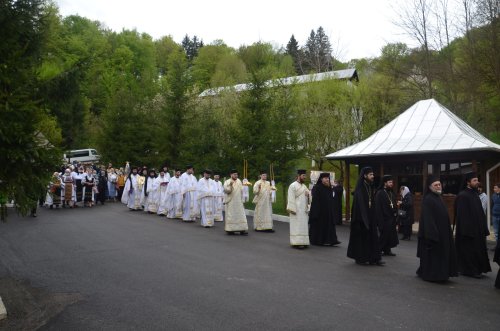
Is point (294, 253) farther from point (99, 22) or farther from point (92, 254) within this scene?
point (99, 22)

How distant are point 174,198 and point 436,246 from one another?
12.9m

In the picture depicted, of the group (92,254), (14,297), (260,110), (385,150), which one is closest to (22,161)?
(14,297)

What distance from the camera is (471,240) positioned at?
388 inches

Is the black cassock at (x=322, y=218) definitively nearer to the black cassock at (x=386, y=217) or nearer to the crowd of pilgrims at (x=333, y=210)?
the crowd of pilgrims at (x=333, y=210)

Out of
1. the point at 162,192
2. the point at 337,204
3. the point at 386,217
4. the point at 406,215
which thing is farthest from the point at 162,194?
the point at 386,217

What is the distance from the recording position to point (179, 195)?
19734mm

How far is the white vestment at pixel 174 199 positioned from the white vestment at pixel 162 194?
43 cm

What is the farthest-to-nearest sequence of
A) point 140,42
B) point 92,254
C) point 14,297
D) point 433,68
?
1. point 140,42
2. point 433,68
3. point 92,254
4. point 14,297

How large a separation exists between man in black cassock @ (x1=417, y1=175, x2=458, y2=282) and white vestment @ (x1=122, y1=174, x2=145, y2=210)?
15.4 metres

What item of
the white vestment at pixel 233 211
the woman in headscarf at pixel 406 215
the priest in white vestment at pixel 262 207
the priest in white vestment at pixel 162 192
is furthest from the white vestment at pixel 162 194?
the woman in headscarf at pixel 406 215

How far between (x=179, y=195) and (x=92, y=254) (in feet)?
28.3

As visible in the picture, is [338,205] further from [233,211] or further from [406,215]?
[233,211]

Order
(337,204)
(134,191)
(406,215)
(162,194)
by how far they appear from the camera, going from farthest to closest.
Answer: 1. (134,191)
2. (162,194)
3. (337,204)
4. (406,215)

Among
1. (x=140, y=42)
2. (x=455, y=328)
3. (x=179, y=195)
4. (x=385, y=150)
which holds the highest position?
(x=140, y=42)
